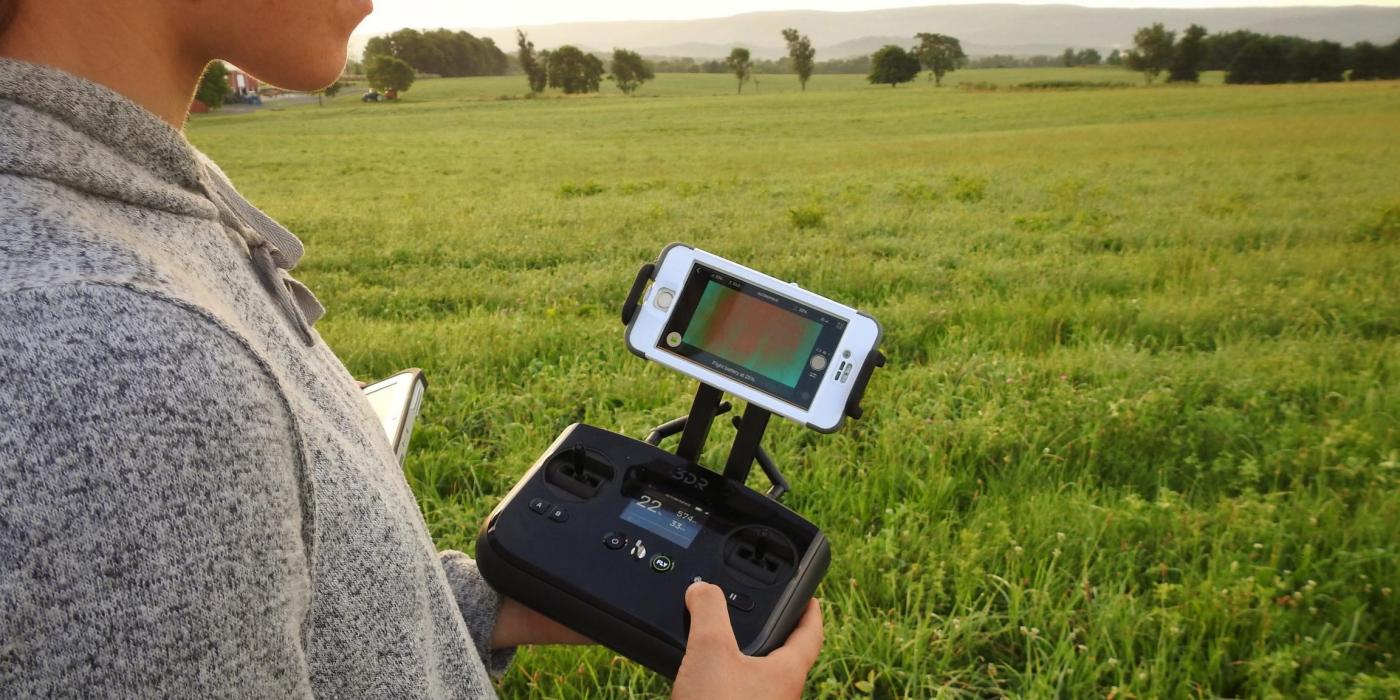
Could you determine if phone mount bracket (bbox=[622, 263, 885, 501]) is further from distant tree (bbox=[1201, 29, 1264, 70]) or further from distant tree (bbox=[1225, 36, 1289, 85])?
distant tree (bbox=[1201, 29, 1264, 70])

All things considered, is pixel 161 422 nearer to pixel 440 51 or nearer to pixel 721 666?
pixel 721 666

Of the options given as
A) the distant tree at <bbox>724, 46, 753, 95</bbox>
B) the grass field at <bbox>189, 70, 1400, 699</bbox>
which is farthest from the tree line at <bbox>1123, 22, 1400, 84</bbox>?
the distant tree at <bbox>724, 46, 753, 95</bbox>

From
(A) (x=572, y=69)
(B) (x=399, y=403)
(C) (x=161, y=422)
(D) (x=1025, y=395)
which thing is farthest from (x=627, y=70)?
(C) (x=161, y=422)

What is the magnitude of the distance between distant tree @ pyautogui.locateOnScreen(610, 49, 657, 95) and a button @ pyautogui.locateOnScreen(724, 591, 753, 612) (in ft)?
118

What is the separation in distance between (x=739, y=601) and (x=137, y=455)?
75cm

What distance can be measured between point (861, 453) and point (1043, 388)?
89 cm

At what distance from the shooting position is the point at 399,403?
1490 mm

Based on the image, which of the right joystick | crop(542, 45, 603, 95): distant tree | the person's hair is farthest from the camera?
crop(542, 45, 603, 95): distant tree

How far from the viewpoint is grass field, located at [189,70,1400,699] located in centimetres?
205

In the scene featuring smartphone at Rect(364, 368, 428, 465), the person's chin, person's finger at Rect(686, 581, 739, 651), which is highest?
the person's chin

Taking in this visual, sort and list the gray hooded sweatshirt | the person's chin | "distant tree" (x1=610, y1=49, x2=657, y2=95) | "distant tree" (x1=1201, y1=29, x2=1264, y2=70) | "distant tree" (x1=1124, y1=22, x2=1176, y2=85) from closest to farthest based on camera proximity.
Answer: the gray hooded sweatshirt
the person's chin
"distant tree" (x1=1201, y1=29, x2=1264, y2=70)
"distant tree" (x1=1124, y1=22, x2=1176, y2=85)
"distant tree" (x1=610, y1=49, x2=657, y2=95)

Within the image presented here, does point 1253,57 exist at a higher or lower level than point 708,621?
higher

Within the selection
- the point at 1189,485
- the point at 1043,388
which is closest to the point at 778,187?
the point at 1043,388

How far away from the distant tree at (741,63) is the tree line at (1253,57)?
18.3 metres
